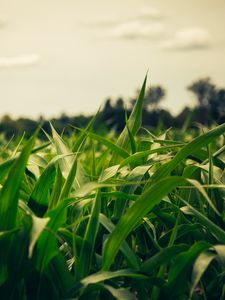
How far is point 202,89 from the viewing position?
91.7m

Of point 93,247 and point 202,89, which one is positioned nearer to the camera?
point 93,247

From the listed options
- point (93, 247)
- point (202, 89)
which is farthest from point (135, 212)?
point (202, 89)

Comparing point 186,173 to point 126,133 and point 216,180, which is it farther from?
point 126,133

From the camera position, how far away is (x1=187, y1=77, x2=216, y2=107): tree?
3544 inches

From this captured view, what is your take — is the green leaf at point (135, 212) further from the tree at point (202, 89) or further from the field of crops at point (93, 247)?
the tree at point (202, 89)

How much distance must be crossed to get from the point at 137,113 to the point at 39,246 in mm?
804

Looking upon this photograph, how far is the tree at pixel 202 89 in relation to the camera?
90.0 m

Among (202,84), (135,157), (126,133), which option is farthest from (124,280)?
(202,84)

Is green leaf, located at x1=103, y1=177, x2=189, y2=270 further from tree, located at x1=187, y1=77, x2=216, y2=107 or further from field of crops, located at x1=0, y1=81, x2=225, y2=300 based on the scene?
tree, located at x1=187, y1=77, x2=216, y2=107

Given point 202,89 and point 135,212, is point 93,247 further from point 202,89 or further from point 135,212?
point 202,89

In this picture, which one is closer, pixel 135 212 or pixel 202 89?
pixel 135 212

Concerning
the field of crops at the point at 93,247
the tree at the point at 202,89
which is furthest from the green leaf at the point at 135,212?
the tree at the point at 202,89

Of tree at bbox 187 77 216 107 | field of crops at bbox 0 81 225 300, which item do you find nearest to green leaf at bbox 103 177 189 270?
field of crops at bbox 0 81 225 300

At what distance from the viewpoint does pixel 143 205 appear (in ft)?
3.90
